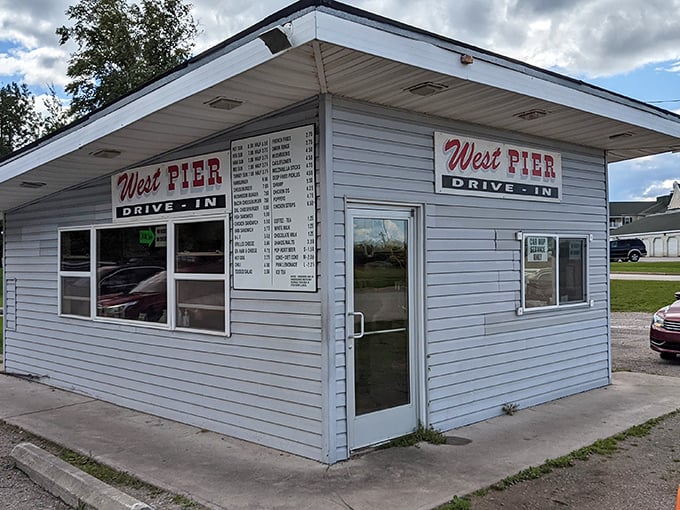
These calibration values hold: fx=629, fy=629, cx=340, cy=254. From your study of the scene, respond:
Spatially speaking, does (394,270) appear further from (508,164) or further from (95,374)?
(95,374)

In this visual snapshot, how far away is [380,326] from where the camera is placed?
5.57 metres

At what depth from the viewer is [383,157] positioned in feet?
18.2

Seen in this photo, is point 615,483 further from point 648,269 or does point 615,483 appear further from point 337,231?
point 648,269

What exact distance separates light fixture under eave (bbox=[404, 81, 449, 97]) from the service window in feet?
8.28

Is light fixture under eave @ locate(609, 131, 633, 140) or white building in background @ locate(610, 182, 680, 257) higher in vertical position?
white building in background @ locate(610, 182, 680, 257)

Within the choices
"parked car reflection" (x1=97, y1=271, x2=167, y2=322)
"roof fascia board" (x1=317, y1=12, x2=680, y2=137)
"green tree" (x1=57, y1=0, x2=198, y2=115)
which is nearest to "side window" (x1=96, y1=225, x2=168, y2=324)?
"parked car reflection" (x1=97, y1=271, x2=167, y2=322)

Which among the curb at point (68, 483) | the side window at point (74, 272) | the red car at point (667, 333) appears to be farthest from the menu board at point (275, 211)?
the red car at point (667, 333)

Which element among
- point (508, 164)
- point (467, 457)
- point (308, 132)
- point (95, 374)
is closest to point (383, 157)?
point (308, 132)

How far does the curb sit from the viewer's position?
418 cm

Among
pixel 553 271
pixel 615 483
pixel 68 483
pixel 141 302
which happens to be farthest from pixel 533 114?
pixel 68 483

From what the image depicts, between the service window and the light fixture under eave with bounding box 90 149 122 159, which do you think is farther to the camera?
the service window

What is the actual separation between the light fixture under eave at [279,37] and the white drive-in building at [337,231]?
0.01 m

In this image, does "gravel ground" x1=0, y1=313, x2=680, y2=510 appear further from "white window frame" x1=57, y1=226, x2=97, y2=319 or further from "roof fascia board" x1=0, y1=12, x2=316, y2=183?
"roof fascia board" x1=0, y1=12, x2=316, y2=183

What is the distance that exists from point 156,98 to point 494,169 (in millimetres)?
3498
